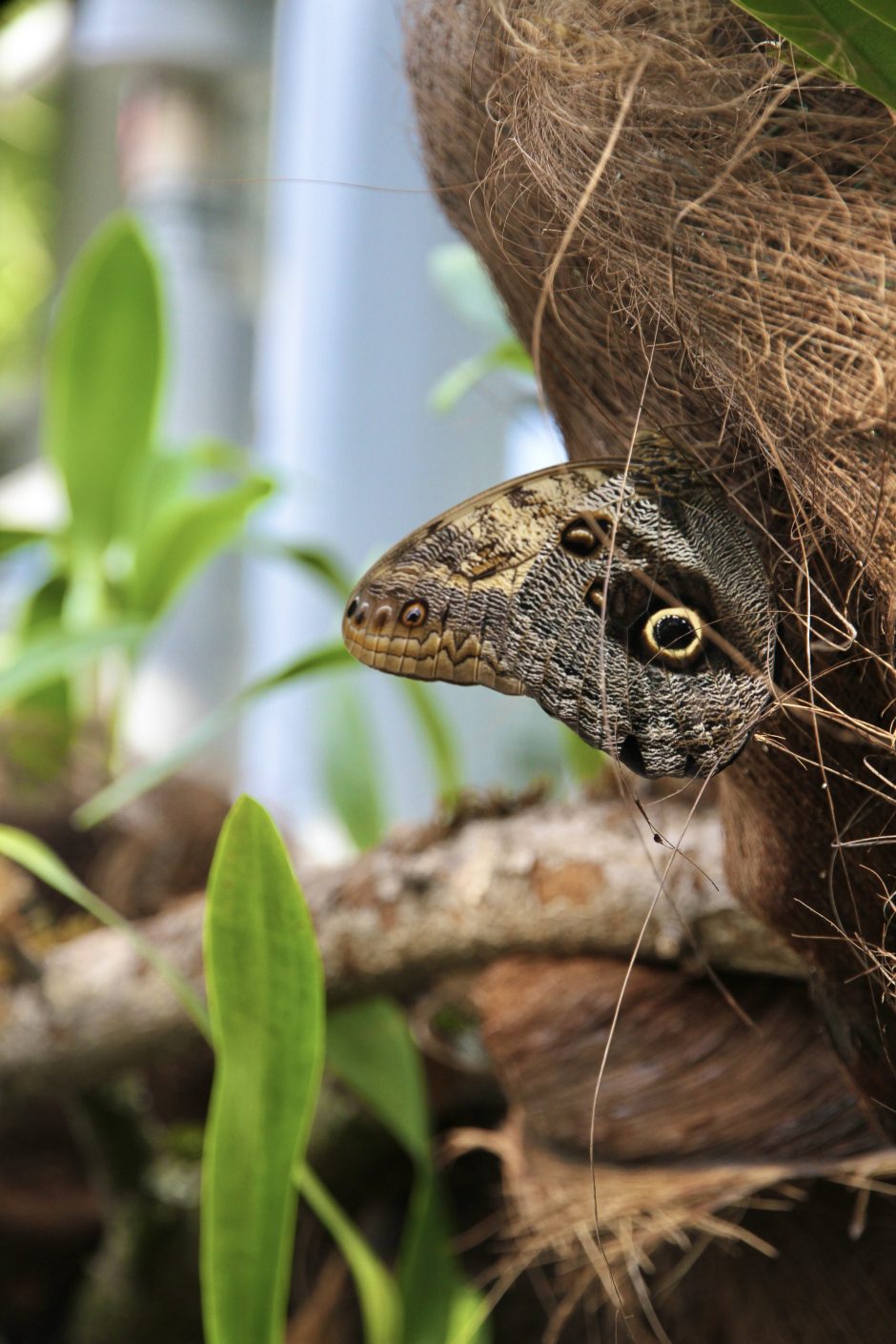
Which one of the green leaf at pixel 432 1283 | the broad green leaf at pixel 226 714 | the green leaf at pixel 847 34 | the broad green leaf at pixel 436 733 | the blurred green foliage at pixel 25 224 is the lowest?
the green leaf at pixel 432 1283

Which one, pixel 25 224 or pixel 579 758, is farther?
pixel 25 224

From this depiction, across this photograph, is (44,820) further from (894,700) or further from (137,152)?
(137,152)

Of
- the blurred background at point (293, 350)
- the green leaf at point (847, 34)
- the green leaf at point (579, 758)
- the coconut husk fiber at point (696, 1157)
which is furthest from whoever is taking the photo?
the blurred background at point (293, 350)

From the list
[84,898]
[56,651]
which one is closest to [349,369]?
[56,651]

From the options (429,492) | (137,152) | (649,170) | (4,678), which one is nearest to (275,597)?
(429,492)

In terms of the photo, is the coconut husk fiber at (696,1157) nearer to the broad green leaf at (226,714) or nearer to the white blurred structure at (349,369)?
the broad green leaf at (226,714)

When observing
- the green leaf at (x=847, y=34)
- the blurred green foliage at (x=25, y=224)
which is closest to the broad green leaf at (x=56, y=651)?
A: the green leaf at (x=847, y=34)

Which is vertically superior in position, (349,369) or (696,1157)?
(349,369)

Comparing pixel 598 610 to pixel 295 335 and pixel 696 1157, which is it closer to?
pixel 696 1157
